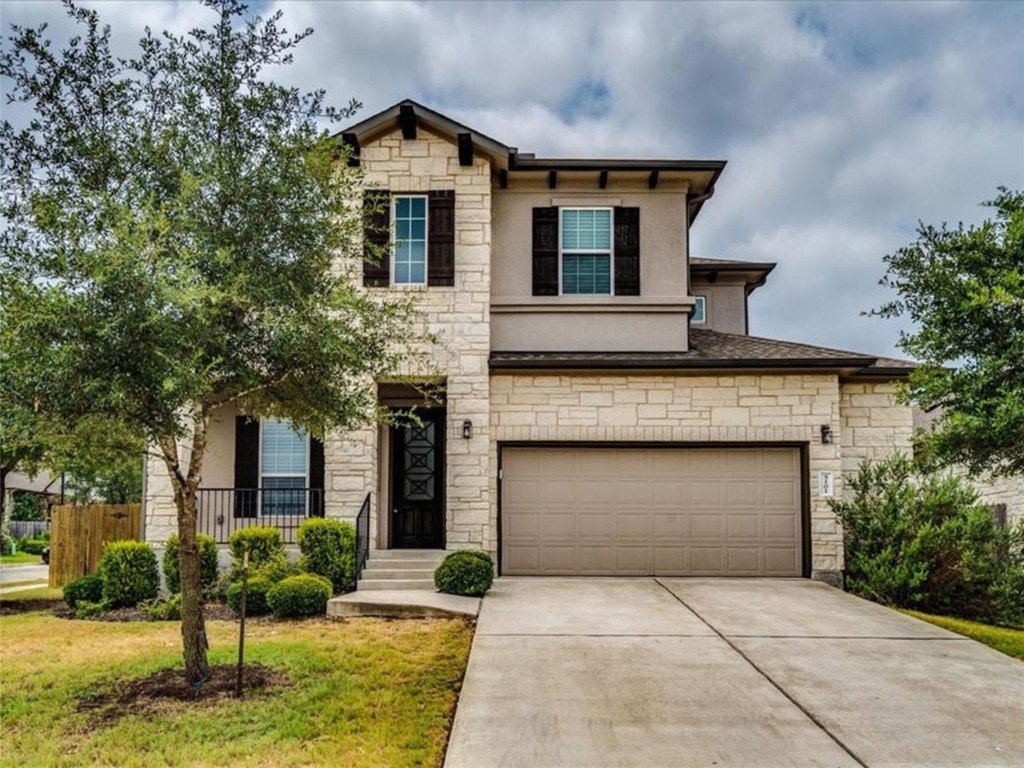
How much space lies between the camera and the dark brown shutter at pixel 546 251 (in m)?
14.1

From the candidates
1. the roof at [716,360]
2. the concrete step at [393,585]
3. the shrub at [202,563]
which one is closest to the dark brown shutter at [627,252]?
the roof at [716,360]

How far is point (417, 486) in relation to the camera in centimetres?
1407

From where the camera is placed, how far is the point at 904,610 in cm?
1148

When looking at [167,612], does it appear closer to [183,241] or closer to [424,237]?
[183,241]

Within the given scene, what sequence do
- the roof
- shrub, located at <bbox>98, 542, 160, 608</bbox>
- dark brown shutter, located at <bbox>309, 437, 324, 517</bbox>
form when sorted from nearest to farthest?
shrub, located at <bbox>98, 542, 160, 608</bbox>, the roof, dark brown shutter, located at <bbox>309, 437, 324, 517</bbox>

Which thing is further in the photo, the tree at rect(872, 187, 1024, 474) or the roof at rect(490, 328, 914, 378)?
the roof at rect(490, 328, 914, 378)

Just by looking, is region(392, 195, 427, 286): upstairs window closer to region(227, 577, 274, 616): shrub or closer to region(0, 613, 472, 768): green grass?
region(227, 577, 274, 616): shrub

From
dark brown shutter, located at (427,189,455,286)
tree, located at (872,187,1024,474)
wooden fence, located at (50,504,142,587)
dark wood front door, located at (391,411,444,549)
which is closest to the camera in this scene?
tree, located at (872,187,1024,474)

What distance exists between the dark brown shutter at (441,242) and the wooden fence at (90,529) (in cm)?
678

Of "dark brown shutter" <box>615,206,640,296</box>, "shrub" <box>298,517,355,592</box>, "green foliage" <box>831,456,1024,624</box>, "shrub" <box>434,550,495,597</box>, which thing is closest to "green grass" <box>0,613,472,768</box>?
"shrub" <box>434,550,495,597</box>

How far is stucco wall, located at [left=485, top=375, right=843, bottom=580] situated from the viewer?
13.0 meters

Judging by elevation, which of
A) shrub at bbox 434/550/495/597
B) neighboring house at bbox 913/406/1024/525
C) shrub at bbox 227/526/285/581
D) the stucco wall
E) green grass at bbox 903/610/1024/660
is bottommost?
green grass at bbox 903/610/1024/660

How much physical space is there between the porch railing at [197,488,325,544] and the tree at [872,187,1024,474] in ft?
29.3

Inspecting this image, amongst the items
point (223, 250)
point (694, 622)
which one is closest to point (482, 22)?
point (223, 250)
